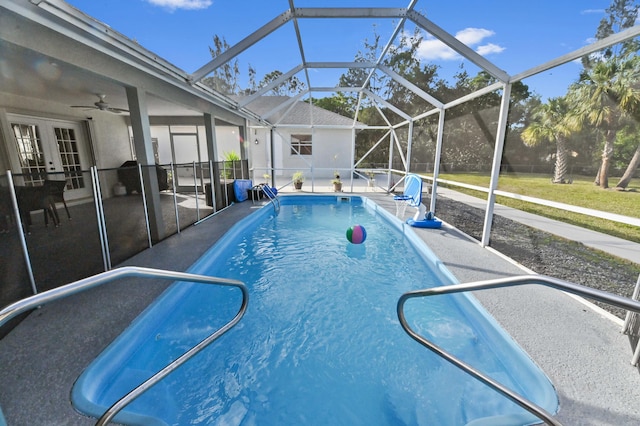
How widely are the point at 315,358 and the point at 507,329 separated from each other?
Answer: 6.05 ft

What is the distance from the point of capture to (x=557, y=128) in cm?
397

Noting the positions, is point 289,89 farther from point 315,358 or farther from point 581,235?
point 315,358

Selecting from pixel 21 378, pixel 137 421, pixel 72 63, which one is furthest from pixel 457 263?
pixel 72 63

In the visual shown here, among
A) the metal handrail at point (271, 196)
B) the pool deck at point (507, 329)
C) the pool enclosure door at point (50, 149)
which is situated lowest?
the pool deck at point (507, 329)

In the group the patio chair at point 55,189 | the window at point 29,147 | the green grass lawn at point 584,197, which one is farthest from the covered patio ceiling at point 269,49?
the patio chair at point 55,189

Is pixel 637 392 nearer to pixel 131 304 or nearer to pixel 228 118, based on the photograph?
pixel 131 304

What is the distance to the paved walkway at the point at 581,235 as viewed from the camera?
332cm

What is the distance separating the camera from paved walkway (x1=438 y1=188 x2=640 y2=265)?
3324mm

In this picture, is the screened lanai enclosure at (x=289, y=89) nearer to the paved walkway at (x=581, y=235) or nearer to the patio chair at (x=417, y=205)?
the patio chair at (x=417, y=205)

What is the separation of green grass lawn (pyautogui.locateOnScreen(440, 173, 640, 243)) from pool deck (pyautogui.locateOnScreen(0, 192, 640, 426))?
1.08 metres

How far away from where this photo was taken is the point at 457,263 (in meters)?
4.07

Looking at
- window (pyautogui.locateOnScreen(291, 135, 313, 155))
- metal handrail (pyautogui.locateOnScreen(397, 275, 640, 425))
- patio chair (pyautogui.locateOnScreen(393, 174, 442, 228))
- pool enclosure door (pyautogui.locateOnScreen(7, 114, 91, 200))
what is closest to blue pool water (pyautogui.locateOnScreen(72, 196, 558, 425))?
metal handrail (pyautogui.locateOnScreen(397, 275, 640, 425))

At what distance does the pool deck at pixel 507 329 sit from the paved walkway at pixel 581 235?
1.06 meters

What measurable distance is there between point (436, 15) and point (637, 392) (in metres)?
4.55
